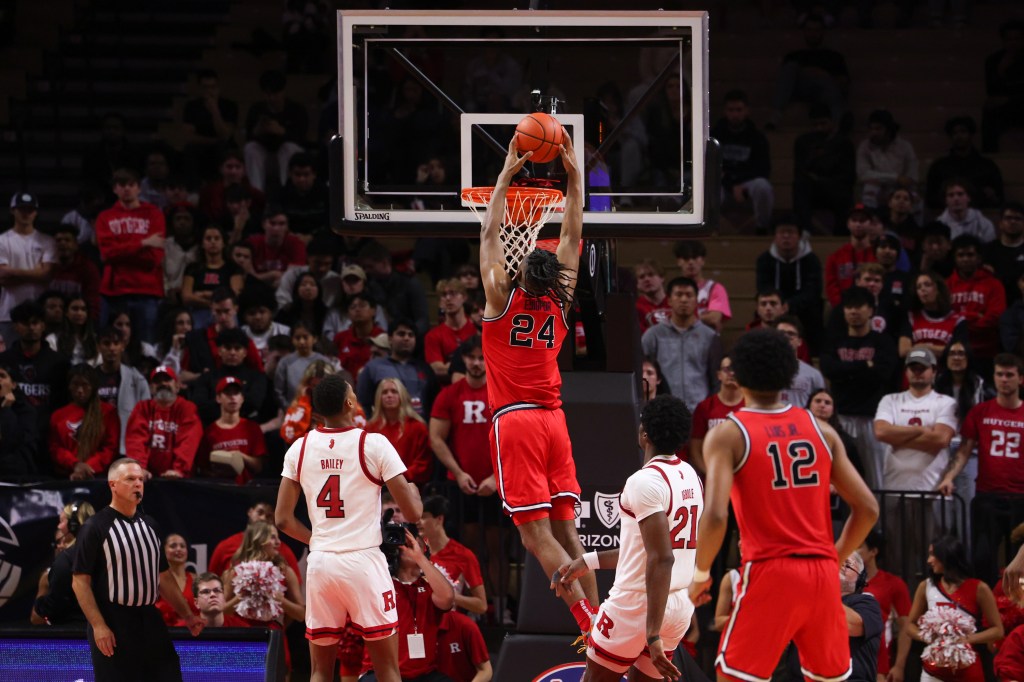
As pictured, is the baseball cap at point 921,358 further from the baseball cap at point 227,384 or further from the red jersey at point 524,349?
the baseball cap at point 227,384

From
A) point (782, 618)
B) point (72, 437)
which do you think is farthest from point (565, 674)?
A: point (72, 437)

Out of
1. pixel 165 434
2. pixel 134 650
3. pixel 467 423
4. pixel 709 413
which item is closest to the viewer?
pixel 134 650

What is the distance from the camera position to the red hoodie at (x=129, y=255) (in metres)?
13.5

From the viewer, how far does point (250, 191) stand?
15.0 meters

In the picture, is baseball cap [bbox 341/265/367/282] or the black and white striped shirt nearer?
the black and white striped shirt

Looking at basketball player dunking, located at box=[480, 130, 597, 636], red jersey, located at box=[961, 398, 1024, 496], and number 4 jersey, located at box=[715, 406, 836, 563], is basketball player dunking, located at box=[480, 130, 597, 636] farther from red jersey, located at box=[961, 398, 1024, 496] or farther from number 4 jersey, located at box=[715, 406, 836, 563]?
red jersey, located at box=[961, 398, 1024, 496]

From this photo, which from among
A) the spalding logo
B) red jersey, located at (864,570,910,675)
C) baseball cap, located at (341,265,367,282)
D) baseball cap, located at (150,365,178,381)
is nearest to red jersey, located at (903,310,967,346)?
red jersey, located at (864,570,910,675)

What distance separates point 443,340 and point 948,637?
16.2ft

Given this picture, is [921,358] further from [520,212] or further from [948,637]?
[520,212]

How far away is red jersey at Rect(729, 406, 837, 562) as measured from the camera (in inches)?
234

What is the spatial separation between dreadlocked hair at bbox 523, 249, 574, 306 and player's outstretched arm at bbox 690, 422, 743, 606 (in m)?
1.70

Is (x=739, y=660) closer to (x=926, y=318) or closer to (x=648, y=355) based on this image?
(x=648, y=355)

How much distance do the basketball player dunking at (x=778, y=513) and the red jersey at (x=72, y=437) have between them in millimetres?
6982

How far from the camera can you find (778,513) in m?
6.00
